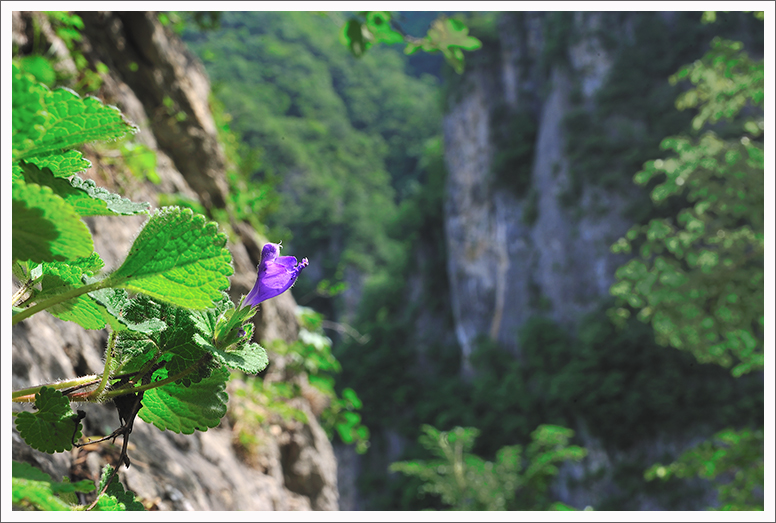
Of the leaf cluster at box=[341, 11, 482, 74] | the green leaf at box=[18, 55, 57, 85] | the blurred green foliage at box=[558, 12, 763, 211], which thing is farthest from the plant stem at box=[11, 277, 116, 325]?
the blurred green foliage at box=[558, 12, 763, 211]

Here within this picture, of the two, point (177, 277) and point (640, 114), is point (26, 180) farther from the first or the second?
point (640, 114)

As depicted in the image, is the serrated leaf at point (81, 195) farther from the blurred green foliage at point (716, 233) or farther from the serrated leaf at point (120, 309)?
the blurred green foliage at point (716, 233)

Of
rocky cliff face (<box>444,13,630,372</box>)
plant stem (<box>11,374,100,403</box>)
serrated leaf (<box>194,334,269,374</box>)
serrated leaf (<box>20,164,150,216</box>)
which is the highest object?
rocky cliff face (<box>444,13,630,372</box>)

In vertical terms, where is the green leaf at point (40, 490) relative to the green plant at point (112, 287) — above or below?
below

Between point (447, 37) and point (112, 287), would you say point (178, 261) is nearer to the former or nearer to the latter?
point (112, 287)

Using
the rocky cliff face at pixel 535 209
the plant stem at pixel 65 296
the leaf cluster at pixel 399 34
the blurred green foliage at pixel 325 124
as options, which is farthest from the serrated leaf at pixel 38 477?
the blurred green foliage at pixel 325 124

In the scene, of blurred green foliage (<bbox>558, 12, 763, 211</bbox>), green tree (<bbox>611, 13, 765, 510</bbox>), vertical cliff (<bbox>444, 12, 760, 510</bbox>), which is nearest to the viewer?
green tree (<bbox>611, 13, 765, 510</bbox>)

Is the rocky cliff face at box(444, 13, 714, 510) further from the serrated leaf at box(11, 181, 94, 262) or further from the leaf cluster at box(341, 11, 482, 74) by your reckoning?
the serrated leaf at box(11, 181, 94, 262)
